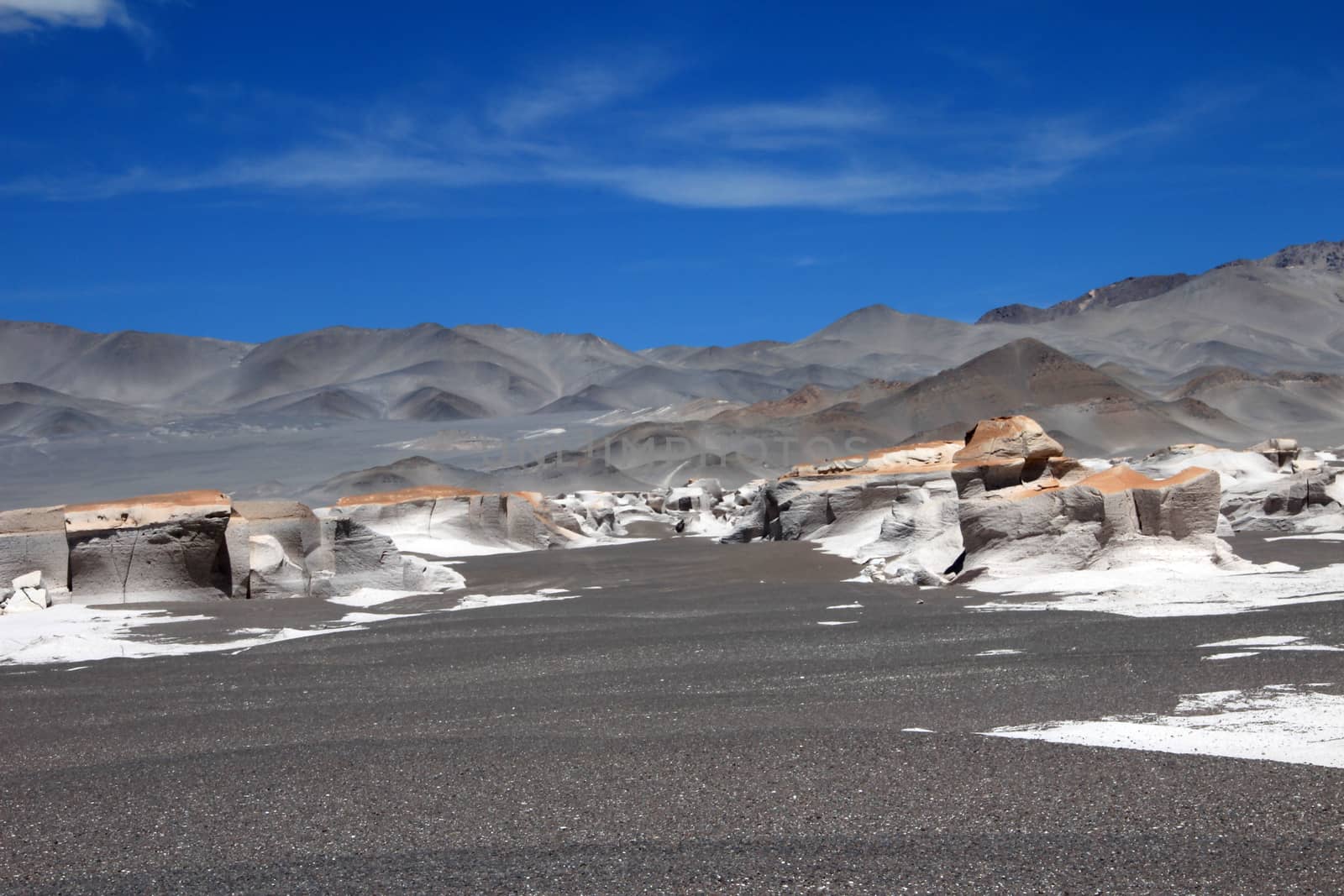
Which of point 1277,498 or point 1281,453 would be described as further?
point 1281,453

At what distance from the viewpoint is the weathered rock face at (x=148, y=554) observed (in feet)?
36.8

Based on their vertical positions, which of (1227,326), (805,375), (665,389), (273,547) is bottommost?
(273,547)

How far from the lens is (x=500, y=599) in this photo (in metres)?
12.3

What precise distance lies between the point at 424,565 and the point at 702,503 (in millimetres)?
22624

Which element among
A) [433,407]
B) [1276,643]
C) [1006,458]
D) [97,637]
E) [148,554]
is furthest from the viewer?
[433,407]

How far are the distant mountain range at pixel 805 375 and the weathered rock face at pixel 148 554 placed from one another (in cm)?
6531

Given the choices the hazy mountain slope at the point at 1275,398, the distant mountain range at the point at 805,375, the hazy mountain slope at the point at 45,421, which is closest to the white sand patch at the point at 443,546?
the distant mountain range at the point at 805,375

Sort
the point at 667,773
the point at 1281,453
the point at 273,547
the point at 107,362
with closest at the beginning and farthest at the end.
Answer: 1. the point at 667,773
2. the point at 273,547
3. the point at 1281,453
4. the point at 107,362

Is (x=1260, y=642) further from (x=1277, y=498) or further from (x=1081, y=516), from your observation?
(x=1277, y=498)

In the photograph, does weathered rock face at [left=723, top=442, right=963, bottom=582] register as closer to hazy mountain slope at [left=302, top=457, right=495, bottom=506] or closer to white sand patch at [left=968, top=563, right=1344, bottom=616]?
white sand patch at [left=968, top=563, right=1344, bottom=616]

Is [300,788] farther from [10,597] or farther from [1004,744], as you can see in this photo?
[10,597]

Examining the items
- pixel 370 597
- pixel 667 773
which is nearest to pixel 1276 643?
pixel 667 773

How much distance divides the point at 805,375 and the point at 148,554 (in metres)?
128

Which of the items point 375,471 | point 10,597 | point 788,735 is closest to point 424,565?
point 10,597
